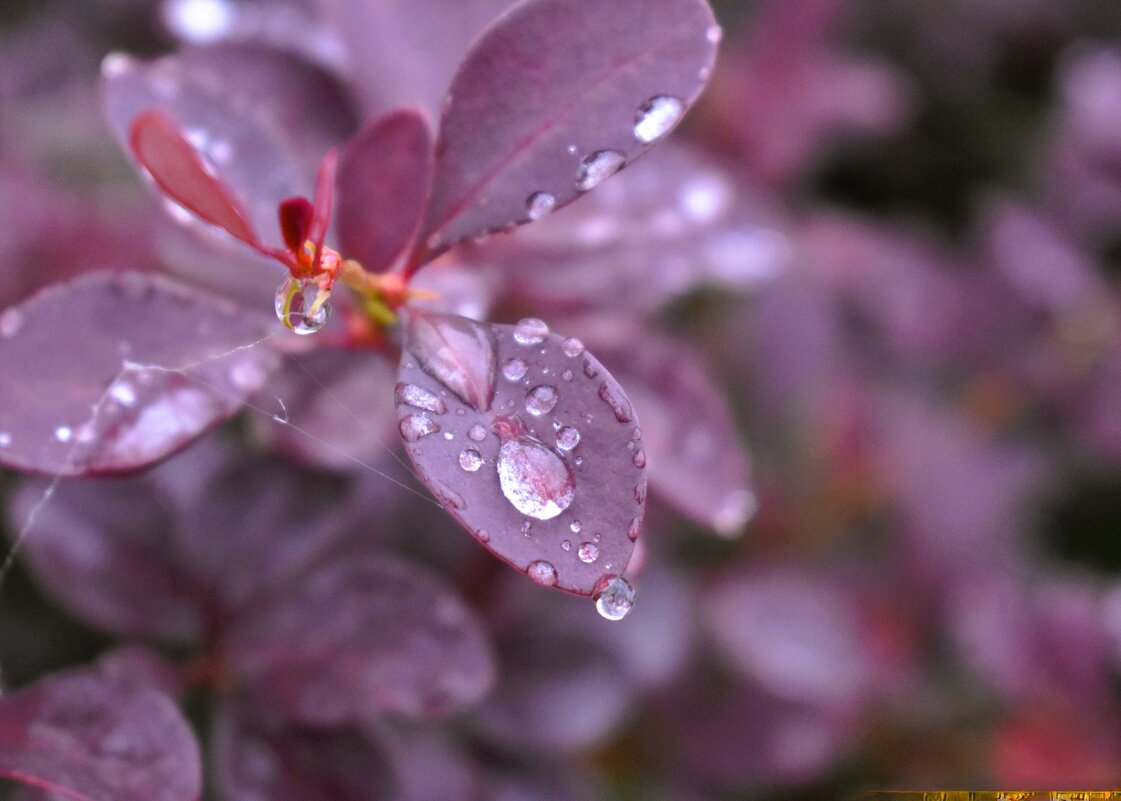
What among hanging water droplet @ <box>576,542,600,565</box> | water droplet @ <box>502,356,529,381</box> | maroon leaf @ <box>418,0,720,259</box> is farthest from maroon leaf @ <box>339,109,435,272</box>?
hanging water droplet @ <box>576,542,600,565</box>

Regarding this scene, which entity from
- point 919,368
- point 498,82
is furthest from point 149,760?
point 919,368

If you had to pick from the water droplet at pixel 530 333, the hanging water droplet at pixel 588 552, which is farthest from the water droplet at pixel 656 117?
the hanging water droplet at pixel 588 552

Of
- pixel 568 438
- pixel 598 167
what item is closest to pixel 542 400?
pixel 568 438

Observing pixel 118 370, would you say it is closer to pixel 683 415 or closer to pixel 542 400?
pixel 542 400

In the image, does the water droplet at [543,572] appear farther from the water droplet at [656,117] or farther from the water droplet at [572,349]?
the water droplet at [656,117]

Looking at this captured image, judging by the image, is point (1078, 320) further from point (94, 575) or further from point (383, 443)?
point (94, 575)

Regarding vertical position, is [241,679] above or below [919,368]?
below
